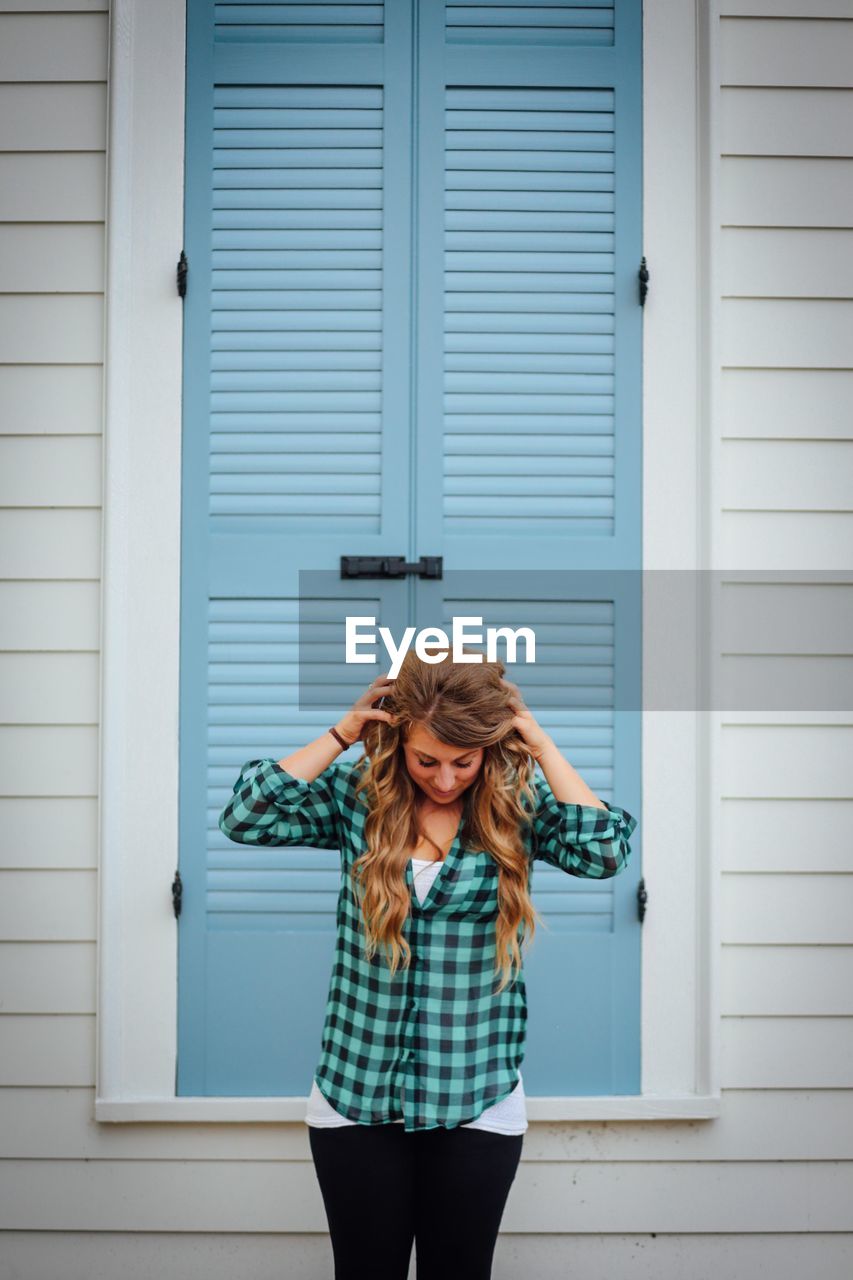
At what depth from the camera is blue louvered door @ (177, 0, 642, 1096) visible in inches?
91.9

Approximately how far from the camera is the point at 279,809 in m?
1.73

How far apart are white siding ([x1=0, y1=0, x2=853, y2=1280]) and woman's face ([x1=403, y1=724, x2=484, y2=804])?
90 cm

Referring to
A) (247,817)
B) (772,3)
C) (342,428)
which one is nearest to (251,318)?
(342,428)

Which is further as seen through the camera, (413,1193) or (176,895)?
(176,895)

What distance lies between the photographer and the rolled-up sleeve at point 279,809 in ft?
5.65

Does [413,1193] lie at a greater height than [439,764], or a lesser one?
lesser

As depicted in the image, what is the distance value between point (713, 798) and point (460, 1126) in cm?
99

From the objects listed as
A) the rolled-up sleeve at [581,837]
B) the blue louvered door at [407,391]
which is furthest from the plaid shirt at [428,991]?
the blue louvered door at [407,391]

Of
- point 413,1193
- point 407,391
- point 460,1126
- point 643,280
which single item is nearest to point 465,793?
point 460,1126

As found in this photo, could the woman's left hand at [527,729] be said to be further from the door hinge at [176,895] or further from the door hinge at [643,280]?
the door hinge at [643,280]

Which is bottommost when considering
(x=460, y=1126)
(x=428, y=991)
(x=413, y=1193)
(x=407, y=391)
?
(x=413, y=1193)

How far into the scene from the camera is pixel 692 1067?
2.32m

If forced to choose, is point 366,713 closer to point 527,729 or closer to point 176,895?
point 527,729

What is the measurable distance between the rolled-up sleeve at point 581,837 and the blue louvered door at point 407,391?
594mm
